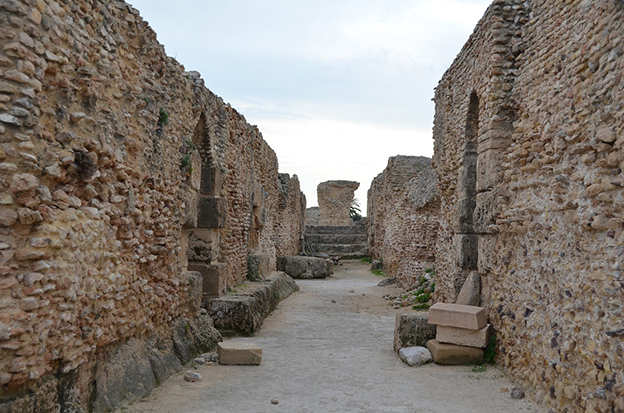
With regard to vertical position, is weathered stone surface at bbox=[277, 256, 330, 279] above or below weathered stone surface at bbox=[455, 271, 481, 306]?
below

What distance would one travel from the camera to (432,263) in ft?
44.4

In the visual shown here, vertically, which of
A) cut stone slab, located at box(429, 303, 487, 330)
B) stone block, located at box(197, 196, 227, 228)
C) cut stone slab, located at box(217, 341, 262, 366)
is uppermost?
stone block, located at box(197, 196, 227, 228)

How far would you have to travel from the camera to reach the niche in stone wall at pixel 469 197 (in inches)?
293

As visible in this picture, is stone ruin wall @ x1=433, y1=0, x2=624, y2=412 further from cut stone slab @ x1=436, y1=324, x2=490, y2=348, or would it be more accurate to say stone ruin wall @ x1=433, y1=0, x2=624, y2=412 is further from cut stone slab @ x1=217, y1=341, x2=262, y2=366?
cut stone slab @ x1=217, y1=341, x2=262, y2=366

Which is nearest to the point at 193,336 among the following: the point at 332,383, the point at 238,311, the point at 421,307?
the point at 238,311

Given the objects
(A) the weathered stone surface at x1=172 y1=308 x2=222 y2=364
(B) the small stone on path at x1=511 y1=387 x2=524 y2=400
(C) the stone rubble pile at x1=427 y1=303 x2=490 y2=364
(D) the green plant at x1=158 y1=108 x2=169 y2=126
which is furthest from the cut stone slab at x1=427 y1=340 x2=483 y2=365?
(D) the green plant at x1=158 y1=108 x2=169 y2=126

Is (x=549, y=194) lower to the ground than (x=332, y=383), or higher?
higher

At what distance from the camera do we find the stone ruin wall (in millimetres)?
3908

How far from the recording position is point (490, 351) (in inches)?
248

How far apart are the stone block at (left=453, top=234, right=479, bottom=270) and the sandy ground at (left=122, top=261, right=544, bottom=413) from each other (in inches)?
63.9

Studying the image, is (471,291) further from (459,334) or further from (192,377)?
(192,377)

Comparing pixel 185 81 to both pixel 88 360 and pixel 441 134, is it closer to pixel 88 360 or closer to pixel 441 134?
pixel 88 360

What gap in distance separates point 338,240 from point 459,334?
60.0 ft

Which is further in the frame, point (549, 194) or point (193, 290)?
point (193, 290)
